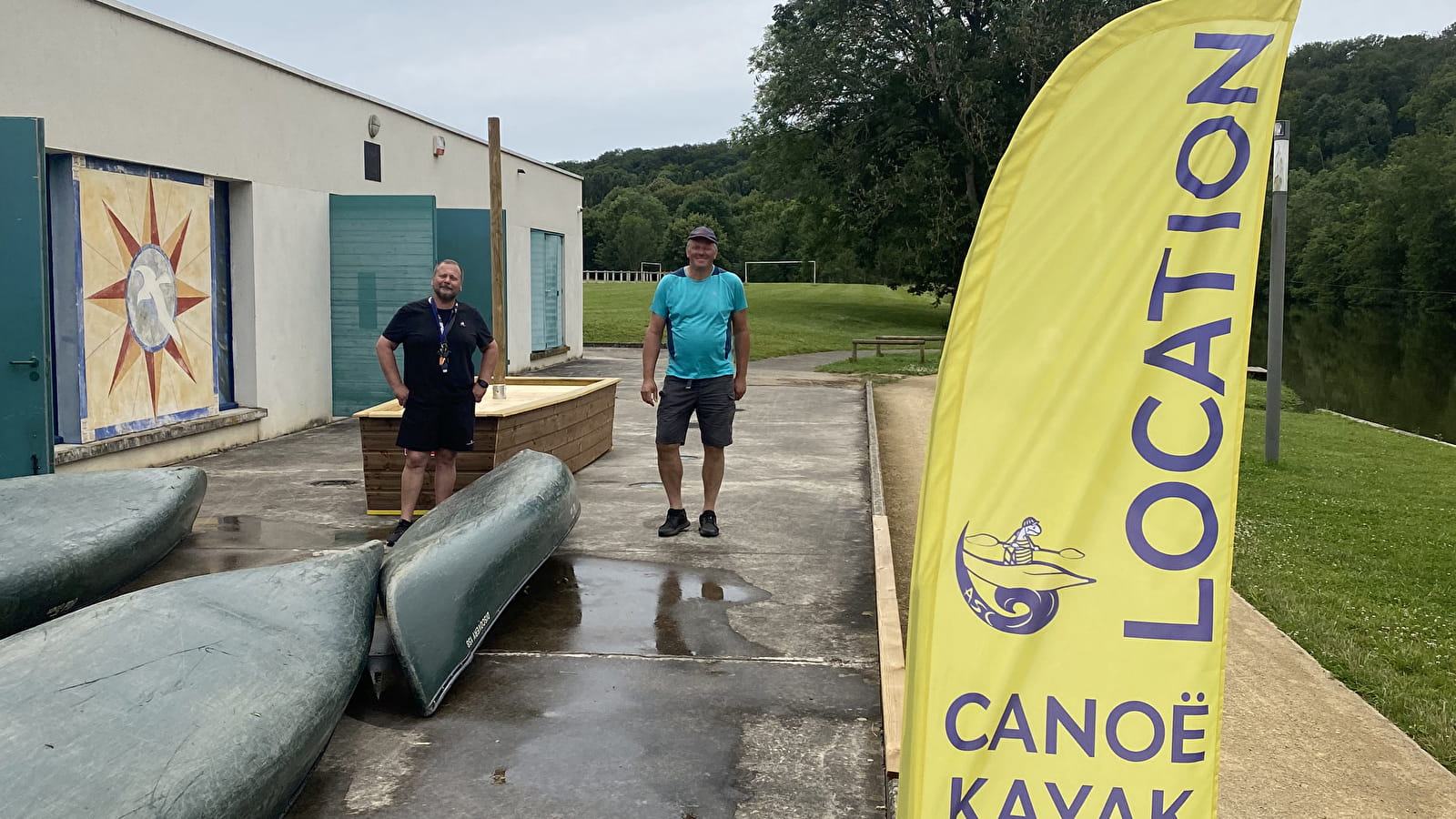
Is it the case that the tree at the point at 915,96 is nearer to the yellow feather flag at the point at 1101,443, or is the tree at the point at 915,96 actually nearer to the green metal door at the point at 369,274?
the green metal door at the point at 369,274

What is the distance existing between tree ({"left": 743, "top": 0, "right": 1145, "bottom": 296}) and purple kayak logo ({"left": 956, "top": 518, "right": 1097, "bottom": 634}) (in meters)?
31.3

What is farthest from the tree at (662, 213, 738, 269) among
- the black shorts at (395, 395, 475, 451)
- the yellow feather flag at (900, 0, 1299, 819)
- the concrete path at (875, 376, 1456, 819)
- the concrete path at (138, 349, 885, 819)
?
the yellow feather flag at (900, 0, 1299, 819)

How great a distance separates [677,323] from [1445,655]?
4666 mm

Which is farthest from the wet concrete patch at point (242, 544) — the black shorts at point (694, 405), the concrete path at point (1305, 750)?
the concrete path at point (1305, 750)

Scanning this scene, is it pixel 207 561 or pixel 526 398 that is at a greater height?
pixel 526 398

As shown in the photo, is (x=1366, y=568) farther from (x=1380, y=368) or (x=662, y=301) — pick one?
(x=1380, y=368)

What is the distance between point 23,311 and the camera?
7.70 meters

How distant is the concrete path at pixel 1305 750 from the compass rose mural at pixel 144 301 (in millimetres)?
7027

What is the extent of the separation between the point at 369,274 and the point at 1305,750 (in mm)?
11394

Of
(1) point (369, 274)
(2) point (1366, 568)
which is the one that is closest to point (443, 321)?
(2) point (1366, 568)

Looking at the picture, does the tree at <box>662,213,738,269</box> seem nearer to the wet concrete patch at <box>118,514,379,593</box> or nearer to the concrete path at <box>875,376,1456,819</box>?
the wet concrete patch at <box>118,514,379,593</box>

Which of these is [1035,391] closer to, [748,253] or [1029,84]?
[1029,84]

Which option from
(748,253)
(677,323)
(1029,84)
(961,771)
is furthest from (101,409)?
(748,253)

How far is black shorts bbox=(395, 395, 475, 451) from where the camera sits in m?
7.24
